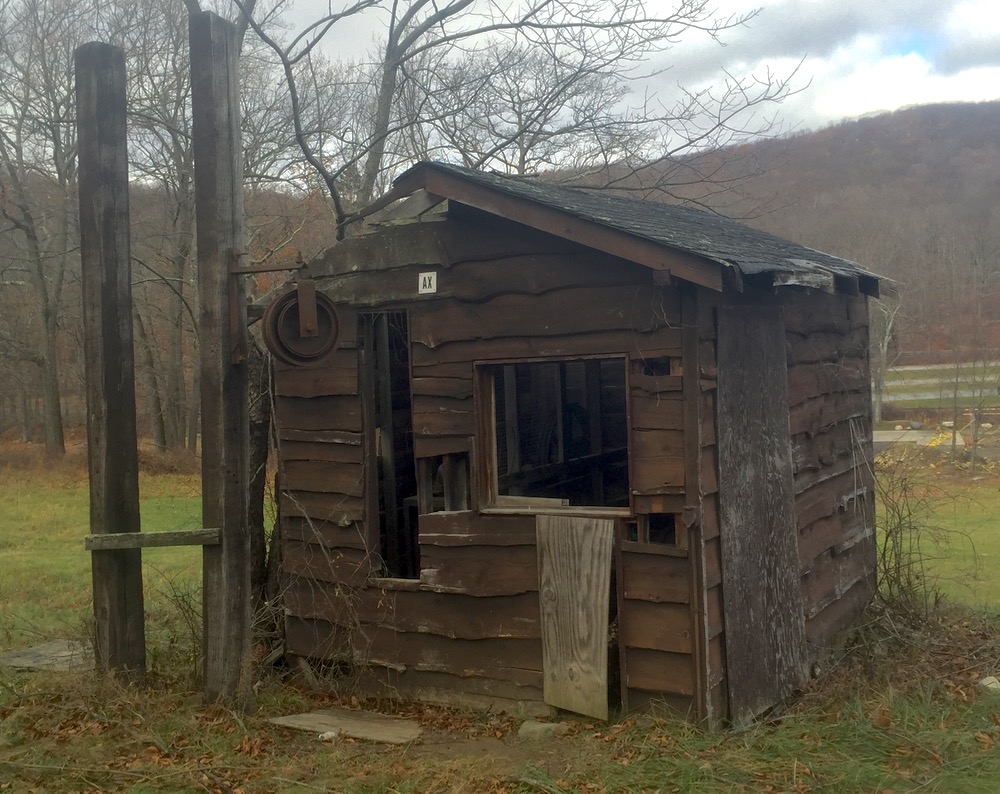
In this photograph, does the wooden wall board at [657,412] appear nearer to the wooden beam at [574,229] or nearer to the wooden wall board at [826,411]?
the wooden beam at [574,229]

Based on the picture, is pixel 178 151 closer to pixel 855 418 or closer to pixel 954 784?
pixel 855 418

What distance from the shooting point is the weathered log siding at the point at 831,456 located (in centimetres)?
716

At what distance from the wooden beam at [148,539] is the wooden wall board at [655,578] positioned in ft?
8.44

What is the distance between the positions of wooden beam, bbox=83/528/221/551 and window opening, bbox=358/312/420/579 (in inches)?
70.9

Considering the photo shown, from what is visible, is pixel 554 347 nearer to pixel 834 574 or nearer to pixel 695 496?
pixel 695 496

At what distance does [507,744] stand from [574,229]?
3.20m

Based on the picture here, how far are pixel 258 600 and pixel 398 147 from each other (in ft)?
28.9

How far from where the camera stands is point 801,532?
23.3ft

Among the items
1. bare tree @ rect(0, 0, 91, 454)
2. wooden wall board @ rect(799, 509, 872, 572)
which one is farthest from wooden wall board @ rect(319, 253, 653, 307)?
bare tree @ rect(0, 0, 91, 454)

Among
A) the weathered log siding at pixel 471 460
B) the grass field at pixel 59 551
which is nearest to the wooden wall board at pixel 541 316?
the weathered log siding at pixel 471 460

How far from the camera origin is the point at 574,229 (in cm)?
579

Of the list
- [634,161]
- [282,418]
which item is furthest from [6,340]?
[282,418]

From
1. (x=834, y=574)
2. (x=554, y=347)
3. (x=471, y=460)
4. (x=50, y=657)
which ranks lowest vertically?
(x=50, y=657)

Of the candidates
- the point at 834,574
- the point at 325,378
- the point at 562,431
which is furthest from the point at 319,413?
the point at 834,574
